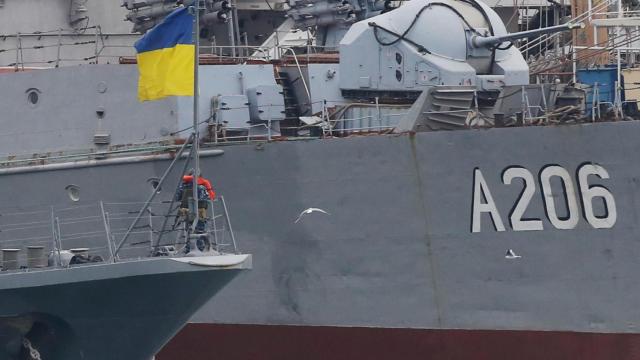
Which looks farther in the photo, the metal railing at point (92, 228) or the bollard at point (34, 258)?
the metal railing at point (92, 228)

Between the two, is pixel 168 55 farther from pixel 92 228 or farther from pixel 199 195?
pixel 92 228

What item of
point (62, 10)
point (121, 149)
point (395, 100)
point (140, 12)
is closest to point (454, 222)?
point (395, 100)

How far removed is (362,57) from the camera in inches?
832

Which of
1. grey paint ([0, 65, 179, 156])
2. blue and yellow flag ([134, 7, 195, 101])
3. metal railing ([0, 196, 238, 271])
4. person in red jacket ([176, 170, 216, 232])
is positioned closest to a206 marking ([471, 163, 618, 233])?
metal railing ([0, 196, 238, 271])

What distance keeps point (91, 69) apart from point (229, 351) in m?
4.10

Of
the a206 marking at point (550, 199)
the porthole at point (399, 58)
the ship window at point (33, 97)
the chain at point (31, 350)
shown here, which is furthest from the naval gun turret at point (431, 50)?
the chain at point (31, 350)

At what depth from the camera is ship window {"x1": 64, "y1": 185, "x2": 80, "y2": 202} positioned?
2103 cm

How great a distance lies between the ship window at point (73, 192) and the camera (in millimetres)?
Answer: 21031

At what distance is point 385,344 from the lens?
19.8m

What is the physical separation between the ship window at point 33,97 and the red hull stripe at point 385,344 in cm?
371

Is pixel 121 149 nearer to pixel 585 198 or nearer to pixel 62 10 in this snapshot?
pixel 62 10

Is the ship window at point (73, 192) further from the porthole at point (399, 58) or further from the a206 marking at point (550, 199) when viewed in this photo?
the a206 marking at point (550, 199)

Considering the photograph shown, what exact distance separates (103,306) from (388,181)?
424cm

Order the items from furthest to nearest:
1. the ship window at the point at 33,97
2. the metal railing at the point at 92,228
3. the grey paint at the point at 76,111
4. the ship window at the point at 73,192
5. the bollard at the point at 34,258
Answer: the ship window at the point at 33,97 → the ship window at the point at 73,192 → the grey paint at the point at 76,111 → the metal railing at the point at 92,228 → the bollard at the point at 34,258
